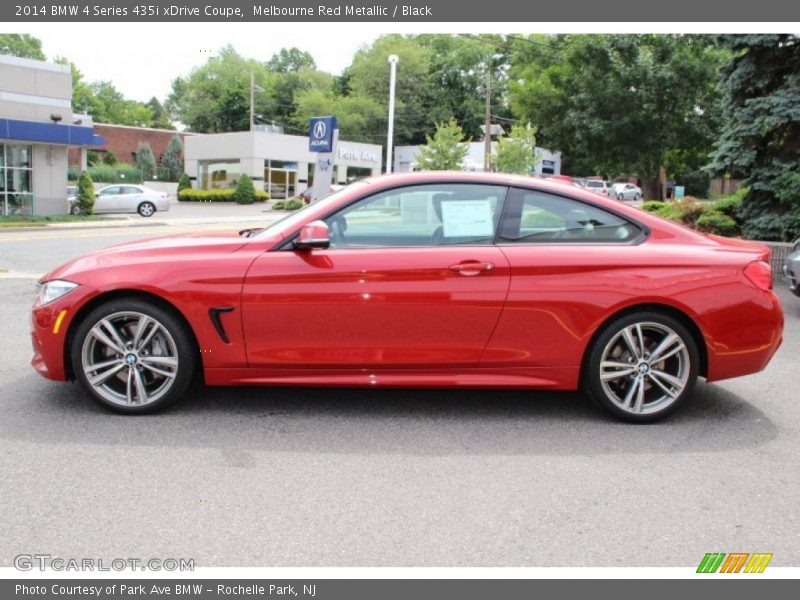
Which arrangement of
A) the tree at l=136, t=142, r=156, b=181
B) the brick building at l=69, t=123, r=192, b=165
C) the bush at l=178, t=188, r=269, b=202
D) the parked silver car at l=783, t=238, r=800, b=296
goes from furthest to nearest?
the brick building at l=69, t=123, r=192, b=165, the tree at l=136, t=142, r=156, b=181, the bush at l=178, t=188, r=269, b=202, the parked silver car at l=783, t=238, r=800, b=296

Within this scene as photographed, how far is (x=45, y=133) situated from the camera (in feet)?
89.6

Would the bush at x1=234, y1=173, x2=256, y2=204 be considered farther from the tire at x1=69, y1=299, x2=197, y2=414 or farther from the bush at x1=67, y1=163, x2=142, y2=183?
the tire at x1=69, y1=299, x2=197, y2=414

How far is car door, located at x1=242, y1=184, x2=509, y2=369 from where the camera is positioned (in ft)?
14.8

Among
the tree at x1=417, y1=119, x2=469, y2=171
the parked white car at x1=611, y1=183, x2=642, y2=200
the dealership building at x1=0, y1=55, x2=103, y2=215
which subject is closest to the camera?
the dealership building at x1=0, y1=55, x2=103, y2=215

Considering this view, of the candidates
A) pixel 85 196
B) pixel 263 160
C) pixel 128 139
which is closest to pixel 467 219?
pixel 85 196

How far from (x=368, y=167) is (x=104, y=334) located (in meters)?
52.6

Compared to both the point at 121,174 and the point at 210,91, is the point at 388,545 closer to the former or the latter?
the point at 121,174

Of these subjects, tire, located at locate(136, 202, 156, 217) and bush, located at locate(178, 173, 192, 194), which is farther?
bush, located at locate(178, 173, 192, 194)

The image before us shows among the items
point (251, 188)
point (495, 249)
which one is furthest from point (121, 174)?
point (495, 249)

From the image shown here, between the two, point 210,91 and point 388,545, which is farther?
point 210,91

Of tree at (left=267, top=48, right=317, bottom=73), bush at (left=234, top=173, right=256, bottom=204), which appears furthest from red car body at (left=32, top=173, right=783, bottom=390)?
tree at (left=267, top=48, right=317, bottom=73)

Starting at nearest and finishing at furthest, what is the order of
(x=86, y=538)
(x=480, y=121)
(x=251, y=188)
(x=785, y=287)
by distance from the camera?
(x=86, y=538) → (x=785, y=287) → (x=251, y=188) → (x=480, y=121)

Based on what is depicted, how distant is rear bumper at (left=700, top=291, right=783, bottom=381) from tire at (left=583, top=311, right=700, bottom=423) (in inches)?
5.0

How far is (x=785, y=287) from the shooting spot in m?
11.3
